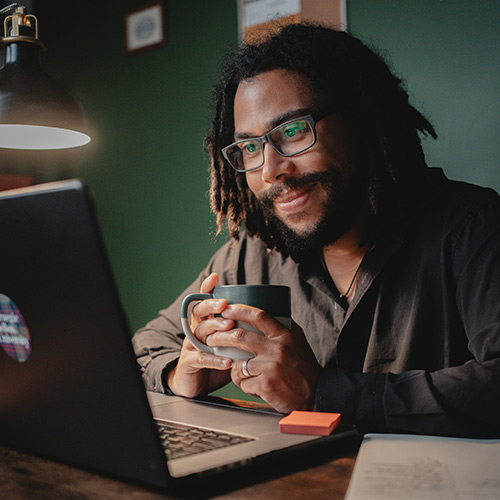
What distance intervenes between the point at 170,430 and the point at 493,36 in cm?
156

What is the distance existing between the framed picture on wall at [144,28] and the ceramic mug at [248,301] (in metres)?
1.88

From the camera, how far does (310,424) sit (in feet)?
2.14

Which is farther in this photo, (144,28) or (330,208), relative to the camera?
(144,28)

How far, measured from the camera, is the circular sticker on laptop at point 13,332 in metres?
0.51

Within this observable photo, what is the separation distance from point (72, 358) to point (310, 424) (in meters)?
0.32

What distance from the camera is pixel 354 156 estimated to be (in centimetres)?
129

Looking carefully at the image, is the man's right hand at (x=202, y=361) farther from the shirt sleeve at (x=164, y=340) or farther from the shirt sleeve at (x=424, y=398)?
the shirt sleeve at (x=424, y=398)

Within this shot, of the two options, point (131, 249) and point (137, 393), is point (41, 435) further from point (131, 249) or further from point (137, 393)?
point (131, 249)

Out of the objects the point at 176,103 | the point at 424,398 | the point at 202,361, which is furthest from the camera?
the point at 176,103

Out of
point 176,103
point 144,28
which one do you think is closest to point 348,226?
point 176,103

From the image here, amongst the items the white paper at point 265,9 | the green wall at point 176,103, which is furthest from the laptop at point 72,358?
the white paper at point 265,9

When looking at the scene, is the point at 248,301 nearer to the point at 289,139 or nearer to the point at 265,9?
the point at 289,139

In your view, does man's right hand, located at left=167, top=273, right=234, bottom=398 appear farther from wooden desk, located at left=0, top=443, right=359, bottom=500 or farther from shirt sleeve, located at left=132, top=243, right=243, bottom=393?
wooden desk, located at left=0, top=443, right=359, bottom=500

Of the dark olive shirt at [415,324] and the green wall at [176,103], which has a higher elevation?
the green wall at [176,103]
